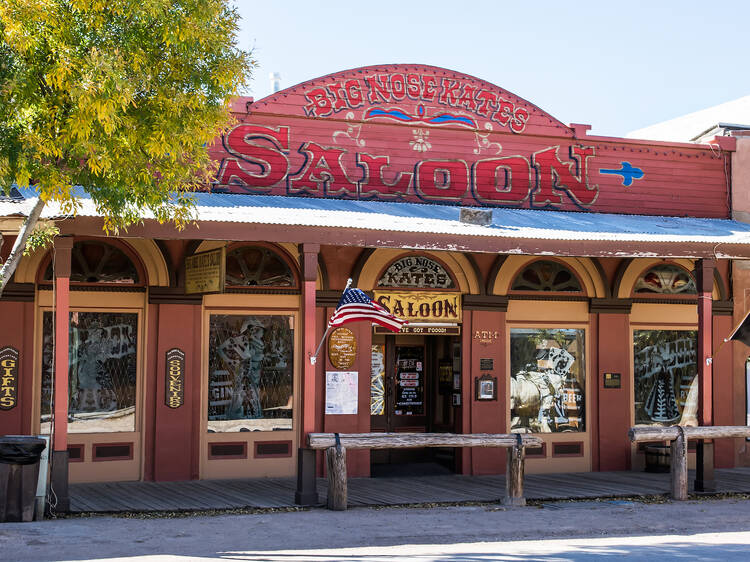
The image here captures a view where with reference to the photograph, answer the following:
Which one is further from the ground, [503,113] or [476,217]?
[503,113]

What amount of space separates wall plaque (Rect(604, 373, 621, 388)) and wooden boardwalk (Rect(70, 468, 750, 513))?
4.48 ft

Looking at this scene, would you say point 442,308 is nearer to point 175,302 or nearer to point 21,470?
point 175,302

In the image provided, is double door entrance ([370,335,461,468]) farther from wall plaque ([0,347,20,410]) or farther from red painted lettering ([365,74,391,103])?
wall plaque ([0,347,20,410])

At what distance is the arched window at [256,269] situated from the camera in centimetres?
1376

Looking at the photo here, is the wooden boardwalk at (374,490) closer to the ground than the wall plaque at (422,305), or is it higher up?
closer to the ground

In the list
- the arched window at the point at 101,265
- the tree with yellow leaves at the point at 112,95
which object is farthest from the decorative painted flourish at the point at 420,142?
the tree with yellow leaves at the point at 112,95

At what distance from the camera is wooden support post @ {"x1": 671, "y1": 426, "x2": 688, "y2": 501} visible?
41.4ft

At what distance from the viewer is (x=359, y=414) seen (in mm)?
14148

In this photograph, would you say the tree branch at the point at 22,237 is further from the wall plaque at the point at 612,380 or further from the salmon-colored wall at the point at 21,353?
the wall plaque at the point at 612,380

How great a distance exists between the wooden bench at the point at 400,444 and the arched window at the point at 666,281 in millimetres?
4563

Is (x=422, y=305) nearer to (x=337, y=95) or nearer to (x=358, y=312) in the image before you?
(x=358, y=312)

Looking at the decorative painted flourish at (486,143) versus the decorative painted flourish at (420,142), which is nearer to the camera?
the decorative painted flourish at (420,142)

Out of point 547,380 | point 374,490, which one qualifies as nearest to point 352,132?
point 547,380

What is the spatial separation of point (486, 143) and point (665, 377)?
4744mm
